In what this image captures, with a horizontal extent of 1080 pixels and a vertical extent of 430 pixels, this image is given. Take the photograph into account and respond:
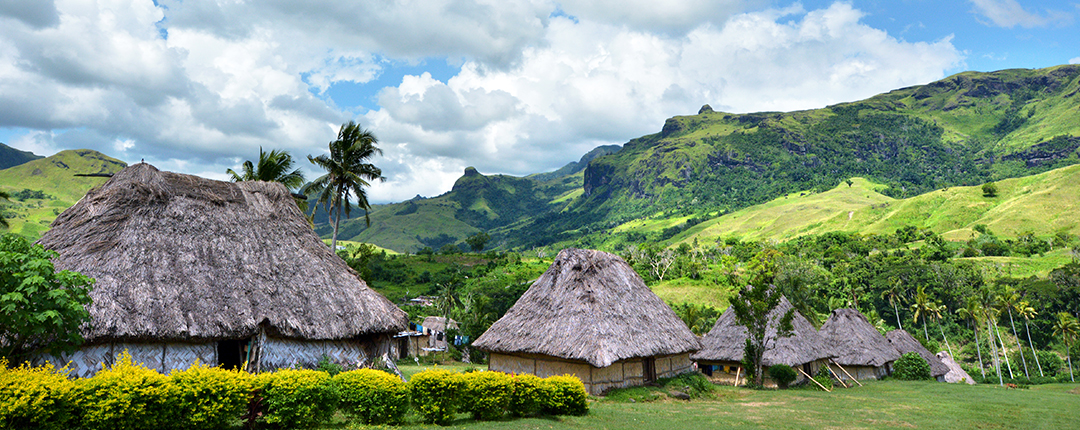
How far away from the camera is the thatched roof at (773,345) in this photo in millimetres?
30969

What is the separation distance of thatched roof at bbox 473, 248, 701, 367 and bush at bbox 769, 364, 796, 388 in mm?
6558

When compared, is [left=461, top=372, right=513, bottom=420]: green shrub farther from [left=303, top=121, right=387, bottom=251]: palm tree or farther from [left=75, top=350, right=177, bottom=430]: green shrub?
[left=303, top=121, right=387, bottom=251]: palm tree

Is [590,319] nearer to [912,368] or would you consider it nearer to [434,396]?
[434,396]

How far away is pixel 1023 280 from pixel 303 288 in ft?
350

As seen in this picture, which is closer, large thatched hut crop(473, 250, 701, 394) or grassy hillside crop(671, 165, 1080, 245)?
large thatched hut crop(473, 250, 701, 394)

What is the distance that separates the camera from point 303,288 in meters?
17.2

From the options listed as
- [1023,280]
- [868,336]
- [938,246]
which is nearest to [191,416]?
[868,336]

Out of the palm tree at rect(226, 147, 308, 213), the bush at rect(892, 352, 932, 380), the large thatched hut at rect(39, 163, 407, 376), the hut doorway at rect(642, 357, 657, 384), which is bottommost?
the bush at rect(892, 352, 932, 380)

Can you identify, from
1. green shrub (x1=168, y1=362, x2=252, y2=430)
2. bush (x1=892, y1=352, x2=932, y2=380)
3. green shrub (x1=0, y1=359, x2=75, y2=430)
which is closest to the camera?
green shrub (x1=0, y1=359, x2=75, y2=430)

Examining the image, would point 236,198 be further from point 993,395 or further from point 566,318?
point 993,395

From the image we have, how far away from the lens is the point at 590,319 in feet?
73.9

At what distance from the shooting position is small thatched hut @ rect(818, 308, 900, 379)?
1528 inches

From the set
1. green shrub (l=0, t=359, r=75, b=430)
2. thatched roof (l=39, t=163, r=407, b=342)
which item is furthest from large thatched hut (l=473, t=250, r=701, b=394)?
green shrub (l=0, t=359, r=75, b=430)

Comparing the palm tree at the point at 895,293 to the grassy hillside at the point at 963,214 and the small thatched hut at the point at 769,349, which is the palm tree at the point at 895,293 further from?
the small thatched hut at the point at 769,349
